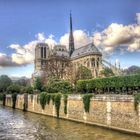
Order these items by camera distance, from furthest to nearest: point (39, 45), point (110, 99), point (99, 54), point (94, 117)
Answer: point (39, 45), point (99, 54), point (94, 117), point (110, 99)

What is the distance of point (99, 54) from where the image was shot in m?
119

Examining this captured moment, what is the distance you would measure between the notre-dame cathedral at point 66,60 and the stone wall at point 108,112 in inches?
953

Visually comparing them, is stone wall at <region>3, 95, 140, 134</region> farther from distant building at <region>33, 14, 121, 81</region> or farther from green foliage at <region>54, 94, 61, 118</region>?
distant building at <region>33, 14, 121, 81</region>

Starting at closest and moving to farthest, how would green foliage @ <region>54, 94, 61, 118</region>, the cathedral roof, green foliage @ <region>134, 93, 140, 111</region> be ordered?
green foliage @ <region>134, 93, 140, 111</region> < green foliage @ <region>54, 94, 61, 118</region> < the cathedral roof

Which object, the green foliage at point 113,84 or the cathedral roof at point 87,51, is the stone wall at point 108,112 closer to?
the green foliage at point 113,84

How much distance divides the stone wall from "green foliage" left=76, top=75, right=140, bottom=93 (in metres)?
3.86

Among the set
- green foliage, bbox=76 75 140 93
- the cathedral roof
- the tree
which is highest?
the cathedral roof

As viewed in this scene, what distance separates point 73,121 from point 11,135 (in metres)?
10.4

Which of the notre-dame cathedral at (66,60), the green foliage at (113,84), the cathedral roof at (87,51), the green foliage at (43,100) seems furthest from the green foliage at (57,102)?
the cathedral roof at (87,51)

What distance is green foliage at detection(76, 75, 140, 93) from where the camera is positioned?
3152cm

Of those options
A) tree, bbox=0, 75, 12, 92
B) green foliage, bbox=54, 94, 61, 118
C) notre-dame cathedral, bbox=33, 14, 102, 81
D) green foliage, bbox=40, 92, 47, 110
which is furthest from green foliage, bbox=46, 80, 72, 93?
tree, bbox=0, 75, 12, 92

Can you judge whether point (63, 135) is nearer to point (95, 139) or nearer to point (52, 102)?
point (95, 139)

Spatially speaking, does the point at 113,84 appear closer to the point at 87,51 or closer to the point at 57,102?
the point at 57,102

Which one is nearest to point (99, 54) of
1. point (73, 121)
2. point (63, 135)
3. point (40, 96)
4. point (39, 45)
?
point (39, 45)
